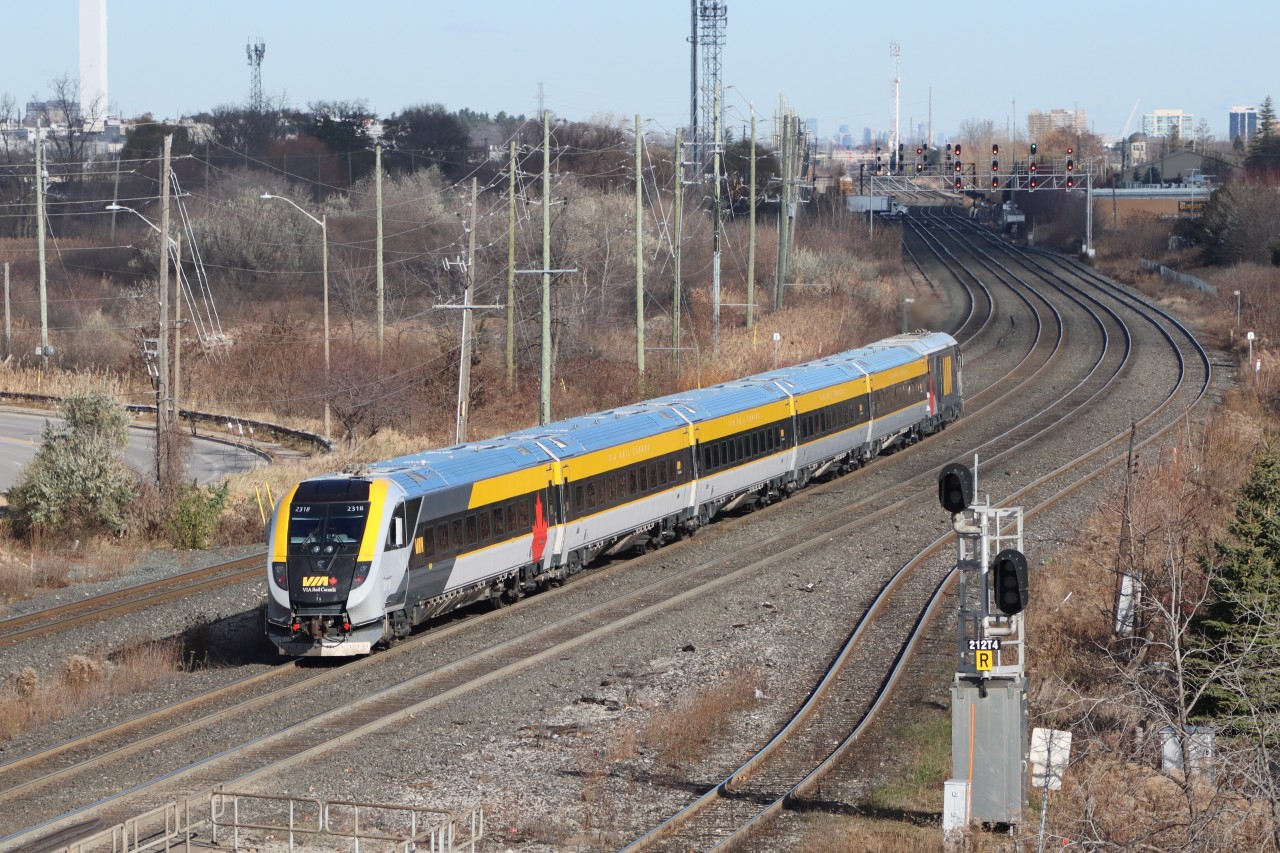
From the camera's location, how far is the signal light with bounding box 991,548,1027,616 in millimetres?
13469

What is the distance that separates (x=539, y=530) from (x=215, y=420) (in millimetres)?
27110

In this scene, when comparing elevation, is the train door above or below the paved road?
above

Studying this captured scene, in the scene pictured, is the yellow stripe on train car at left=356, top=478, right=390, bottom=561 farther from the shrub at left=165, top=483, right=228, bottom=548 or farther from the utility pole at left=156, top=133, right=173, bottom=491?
the utility pole at left=156, top=133, right=173, bottom=491

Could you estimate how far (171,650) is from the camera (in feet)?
74.5

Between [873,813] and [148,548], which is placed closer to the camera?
[873,813]

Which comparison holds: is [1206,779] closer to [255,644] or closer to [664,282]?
[255,644]

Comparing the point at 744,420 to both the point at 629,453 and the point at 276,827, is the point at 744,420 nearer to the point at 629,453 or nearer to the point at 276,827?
the point at 629,453

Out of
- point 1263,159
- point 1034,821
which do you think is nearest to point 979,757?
point 1034,821

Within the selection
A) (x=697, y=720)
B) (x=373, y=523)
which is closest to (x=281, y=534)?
(x=373, y=523)

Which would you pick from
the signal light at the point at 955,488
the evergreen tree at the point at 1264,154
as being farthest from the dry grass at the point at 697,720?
the evergreen tree at the point at 1264,154

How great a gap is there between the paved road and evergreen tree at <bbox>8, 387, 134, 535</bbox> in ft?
16.7

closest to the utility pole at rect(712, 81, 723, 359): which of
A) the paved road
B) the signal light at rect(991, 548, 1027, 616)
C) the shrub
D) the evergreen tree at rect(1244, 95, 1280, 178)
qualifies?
the paved road

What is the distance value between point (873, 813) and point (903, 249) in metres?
84.9

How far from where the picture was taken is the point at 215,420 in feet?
163
